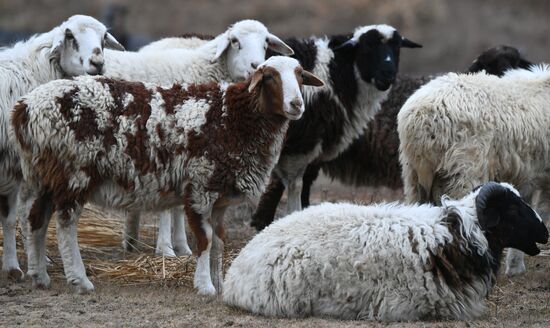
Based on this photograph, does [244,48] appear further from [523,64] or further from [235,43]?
[523,64]

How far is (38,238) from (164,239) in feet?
6.76

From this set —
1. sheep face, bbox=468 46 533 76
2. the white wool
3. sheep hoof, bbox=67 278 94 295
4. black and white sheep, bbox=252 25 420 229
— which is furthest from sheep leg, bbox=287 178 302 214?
the white wool

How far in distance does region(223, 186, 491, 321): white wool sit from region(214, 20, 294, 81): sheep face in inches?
134

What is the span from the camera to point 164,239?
34.8 ft

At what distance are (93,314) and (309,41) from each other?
17.4ft

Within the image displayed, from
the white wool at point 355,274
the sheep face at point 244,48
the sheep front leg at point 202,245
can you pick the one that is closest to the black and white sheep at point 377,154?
the sheep face at point 244,48

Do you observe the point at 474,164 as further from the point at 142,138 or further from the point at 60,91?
the point at 60,91

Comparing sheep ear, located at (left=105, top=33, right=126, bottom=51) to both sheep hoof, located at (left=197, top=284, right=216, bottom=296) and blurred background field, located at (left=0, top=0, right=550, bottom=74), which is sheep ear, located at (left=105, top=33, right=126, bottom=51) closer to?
sheep hoof, located at (left=197, top=284, right=216, bottom=296)

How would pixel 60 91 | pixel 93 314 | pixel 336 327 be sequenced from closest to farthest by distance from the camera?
pixel 336 327
pixel 93 314
pixel 60 91

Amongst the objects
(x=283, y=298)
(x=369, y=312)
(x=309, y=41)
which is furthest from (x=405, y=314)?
(x=309, y=41)

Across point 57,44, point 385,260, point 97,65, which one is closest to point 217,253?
point 385,260

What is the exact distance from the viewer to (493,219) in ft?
25.9

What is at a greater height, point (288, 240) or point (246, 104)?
point (246, 104)

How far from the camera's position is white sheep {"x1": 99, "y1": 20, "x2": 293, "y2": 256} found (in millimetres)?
10531
